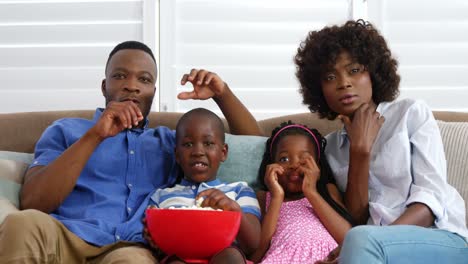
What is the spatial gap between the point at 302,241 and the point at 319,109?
55 cm

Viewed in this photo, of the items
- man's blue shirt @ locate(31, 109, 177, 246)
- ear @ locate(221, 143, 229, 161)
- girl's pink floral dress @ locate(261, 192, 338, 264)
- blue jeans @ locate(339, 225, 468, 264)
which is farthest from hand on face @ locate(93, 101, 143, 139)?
blue jeans @ locate(339, 225, 468, 264)

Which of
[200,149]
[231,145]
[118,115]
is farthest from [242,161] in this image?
[118,115]

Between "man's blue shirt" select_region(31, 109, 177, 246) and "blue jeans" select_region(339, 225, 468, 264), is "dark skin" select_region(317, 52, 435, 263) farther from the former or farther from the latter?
"man's blue shirt" select_region(31, 109, 177, 246)

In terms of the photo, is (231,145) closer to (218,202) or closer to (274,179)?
(274,179)

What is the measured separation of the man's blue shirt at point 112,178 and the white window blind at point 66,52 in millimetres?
1184

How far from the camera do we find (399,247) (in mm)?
1470

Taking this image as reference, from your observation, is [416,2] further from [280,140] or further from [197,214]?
[197,214]

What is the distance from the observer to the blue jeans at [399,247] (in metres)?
1.45

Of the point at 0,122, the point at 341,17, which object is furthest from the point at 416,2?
the point at 0,122

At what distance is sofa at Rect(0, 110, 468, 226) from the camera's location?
2.00m

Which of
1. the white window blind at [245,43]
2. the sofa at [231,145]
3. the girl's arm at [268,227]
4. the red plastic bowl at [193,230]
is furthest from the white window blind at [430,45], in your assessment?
the red plastic bowl at [193,230]

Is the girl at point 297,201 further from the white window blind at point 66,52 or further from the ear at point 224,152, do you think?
the white window blind at point 66,52

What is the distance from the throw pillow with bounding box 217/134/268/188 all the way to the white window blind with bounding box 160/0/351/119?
3.35 feet

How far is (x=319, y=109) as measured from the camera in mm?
2248
